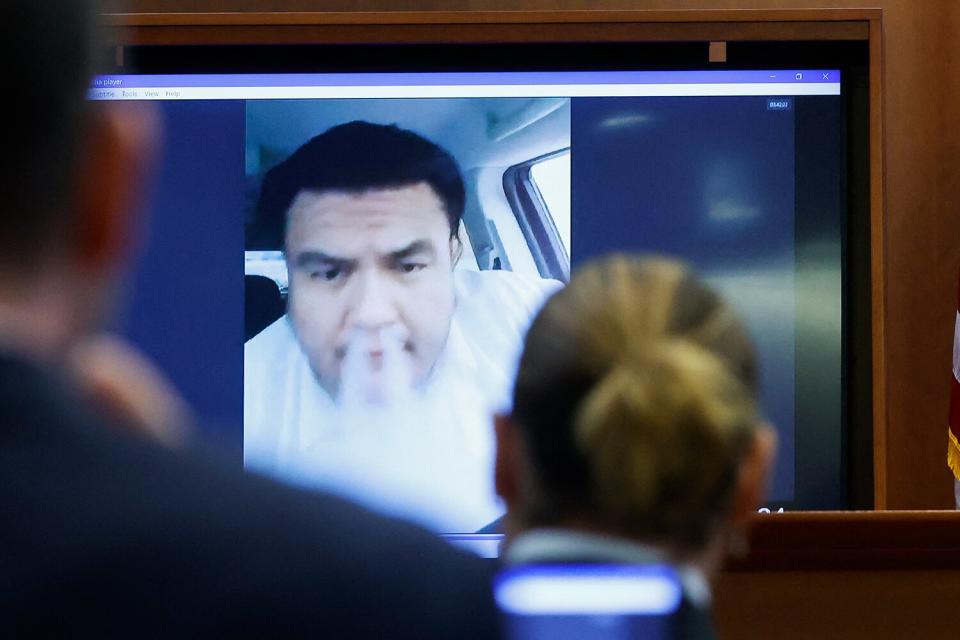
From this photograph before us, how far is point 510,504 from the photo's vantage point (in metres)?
0.96

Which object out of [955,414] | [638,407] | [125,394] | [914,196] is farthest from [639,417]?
[914,196]

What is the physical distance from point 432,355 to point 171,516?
2554 millimetres

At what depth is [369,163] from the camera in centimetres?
297

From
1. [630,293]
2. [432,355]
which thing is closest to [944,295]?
[432,355]

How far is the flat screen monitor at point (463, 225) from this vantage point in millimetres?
2945

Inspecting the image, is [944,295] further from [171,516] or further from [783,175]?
[171,516]

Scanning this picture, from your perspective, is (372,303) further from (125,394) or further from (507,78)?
(125,394)

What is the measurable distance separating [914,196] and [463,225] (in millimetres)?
1497

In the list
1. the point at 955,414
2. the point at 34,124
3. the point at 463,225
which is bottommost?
the point at 955,414

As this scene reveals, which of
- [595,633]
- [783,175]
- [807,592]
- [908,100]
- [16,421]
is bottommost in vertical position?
[807,592]

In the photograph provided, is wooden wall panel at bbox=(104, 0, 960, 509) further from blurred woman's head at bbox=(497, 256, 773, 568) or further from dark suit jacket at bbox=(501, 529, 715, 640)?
dark suit jacket at bbox=(501, 529, 715, 640)

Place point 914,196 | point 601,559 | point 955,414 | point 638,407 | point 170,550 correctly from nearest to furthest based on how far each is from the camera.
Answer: point 170,550, point 601,559, point 638,407, point 955,414, point 914,196

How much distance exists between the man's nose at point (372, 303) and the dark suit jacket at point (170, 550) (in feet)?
8.24

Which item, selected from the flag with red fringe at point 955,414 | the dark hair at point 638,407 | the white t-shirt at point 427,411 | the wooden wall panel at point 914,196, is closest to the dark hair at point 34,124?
the dark hair at point 638,407
